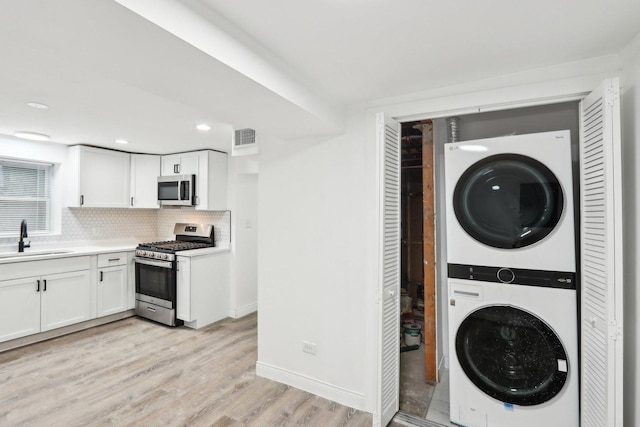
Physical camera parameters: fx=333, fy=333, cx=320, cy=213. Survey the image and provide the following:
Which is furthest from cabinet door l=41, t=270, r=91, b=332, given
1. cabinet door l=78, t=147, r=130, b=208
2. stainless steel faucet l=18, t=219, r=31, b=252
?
cabinet door l=78, t=147, r=130, b=208

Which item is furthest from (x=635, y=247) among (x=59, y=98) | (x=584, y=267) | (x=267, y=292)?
(x=59, y=98)

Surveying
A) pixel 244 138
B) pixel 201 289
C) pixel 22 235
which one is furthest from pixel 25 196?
pixel 244 138

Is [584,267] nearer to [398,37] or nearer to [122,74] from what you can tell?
[398,37]

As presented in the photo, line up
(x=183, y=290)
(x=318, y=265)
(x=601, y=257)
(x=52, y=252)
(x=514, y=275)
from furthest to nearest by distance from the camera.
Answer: (x=183, y=290)
(x=52, y=252)
(x=318, y=265)
(x=514, y=275)
(x=601, y=257)

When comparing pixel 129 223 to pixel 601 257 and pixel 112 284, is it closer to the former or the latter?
pixel 112 284

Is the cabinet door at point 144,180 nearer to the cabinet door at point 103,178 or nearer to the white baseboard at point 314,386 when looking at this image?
the cabinet door at point 103,178

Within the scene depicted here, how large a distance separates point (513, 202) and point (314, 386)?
6.44 feet

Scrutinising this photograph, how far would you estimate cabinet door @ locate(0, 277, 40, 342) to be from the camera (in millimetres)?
3318

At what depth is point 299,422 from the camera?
7.40 feet

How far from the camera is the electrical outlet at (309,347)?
A: 8.59 feet

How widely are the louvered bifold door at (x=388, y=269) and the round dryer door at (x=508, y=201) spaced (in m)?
0.43

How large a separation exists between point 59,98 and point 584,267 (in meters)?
3.67

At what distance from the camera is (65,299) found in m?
3.76

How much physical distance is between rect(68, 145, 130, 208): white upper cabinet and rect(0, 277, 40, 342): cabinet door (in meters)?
1.11
